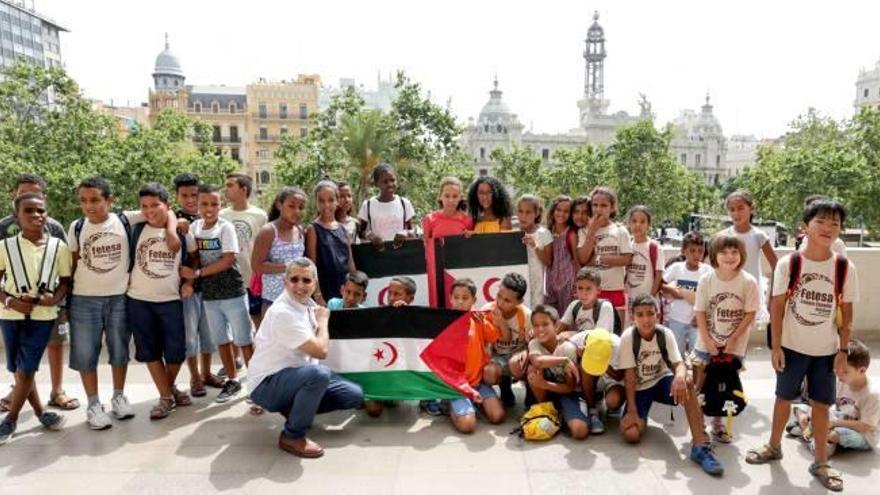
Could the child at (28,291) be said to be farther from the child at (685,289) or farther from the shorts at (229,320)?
the child at (685,289)

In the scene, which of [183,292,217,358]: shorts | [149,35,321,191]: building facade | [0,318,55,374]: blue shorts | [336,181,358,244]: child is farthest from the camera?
[149,35,321,191]: building facade

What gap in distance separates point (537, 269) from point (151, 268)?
2950 millimetres

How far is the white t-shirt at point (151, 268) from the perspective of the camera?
4.16m

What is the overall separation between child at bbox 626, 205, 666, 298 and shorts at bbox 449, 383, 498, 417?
1.45 meters

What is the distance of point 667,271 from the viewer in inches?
183

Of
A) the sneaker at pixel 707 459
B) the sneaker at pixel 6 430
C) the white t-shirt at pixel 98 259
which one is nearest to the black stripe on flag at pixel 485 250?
the sneaker at pixel 707 459

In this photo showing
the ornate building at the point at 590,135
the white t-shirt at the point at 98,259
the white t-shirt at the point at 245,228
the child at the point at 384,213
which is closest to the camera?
the white t-shirt at the point at 98,259

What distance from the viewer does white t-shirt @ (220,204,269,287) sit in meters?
4.74

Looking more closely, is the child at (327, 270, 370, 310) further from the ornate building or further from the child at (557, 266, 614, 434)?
the ornate building

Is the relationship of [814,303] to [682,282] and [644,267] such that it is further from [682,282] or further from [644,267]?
→ [644,267]

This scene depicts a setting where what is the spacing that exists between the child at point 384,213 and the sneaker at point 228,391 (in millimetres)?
1603

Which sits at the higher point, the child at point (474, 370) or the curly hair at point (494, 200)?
the curly hair at point (494, 200)

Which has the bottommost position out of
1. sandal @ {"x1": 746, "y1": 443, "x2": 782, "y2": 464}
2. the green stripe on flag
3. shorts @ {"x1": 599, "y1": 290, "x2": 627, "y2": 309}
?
sandal @ {"x1": 746, "y1": 443, "x2": 782, "y2": 464}

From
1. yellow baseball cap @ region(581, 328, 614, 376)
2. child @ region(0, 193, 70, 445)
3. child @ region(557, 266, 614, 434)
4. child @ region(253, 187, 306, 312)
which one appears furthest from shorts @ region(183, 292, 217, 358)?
yellow baseball cap @ region(581, 328, 614, 376)
